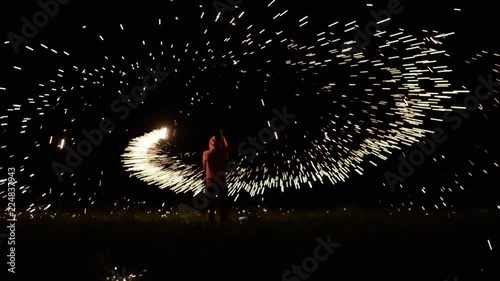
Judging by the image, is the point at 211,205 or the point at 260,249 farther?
the point at 211,205

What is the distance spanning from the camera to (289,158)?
1538 cm

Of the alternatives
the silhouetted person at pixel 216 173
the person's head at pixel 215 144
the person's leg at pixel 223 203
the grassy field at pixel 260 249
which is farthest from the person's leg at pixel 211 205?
the person's head at pixel 215 144

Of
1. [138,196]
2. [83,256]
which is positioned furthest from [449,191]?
[83,256]

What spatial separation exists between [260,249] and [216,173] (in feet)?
12.0

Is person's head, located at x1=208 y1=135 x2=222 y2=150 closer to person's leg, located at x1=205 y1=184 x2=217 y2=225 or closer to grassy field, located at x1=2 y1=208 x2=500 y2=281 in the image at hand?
person's leg, located at x1=205 y1=184 x2=217 y2=225

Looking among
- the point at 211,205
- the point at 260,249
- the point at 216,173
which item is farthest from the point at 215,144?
the point at 260,249

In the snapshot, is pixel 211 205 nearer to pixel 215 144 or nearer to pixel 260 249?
pixel 215 144

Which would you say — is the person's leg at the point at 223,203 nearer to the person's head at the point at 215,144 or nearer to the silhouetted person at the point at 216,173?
the silhouetted person at the point at 216,173

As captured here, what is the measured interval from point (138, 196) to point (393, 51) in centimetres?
805

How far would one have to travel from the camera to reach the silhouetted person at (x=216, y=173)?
11.7 metres

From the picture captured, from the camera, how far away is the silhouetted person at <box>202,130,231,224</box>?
11.7 meters

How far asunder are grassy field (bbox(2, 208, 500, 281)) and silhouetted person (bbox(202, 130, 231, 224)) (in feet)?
1.34

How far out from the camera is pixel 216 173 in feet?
38.5

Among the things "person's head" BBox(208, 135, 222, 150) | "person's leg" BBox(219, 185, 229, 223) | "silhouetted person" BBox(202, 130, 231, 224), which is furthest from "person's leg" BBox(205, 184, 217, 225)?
"person's head" BBox(208, 135, 222, 150)
